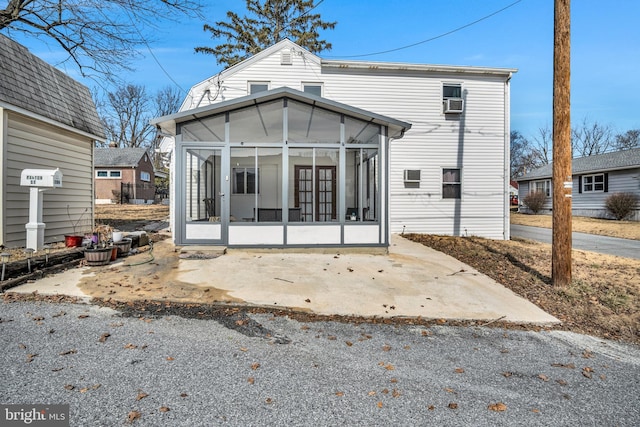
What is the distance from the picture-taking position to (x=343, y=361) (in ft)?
10.3

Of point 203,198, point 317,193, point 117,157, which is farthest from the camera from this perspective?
point 117,157

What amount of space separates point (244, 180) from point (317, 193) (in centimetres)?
180

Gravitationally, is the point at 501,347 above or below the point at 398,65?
below

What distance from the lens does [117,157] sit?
28.0 metres

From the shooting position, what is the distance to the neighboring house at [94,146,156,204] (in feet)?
89.4

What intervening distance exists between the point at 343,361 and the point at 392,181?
8.89m

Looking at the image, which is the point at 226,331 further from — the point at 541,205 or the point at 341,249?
the point at 541,205

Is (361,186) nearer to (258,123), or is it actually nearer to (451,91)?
(258,123)

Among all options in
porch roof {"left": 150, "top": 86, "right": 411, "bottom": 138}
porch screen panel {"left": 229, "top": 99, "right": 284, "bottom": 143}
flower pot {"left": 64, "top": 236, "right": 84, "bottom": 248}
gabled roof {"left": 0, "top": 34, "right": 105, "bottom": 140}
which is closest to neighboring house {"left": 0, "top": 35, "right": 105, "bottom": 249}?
gabled roof {"left": 0, "top": 34, "right": 105, "bottom": 140}

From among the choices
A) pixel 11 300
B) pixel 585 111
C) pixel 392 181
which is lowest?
pixel 11 300

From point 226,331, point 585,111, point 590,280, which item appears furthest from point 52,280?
point 585,111

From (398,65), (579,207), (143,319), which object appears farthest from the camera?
(579,207)

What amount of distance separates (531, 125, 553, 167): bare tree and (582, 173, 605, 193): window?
27071 millimetres

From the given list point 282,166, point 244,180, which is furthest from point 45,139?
point 282,166
